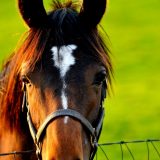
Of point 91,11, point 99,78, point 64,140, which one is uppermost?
point 91,11

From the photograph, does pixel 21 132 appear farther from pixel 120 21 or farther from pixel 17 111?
pixel 120 21

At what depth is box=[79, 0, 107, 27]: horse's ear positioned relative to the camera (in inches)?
239

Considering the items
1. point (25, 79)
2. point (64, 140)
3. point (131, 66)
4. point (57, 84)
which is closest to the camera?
point (64, 140)

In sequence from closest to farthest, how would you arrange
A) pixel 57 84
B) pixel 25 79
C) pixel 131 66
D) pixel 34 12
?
pixel 57 84, pixel 25 79, pixel 34 12, pixel 131 66

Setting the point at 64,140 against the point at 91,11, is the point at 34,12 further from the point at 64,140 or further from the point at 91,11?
the point at 64,140

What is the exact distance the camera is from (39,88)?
5715 mm

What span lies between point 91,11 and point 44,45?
17.2 inches

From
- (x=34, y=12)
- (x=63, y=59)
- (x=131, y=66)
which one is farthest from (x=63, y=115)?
(x=131, y=66)

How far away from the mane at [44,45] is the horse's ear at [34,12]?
4 centimetres

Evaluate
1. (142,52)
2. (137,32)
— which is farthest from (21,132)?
(137,32)

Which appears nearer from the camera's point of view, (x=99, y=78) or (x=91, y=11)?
(x=99, y=78)

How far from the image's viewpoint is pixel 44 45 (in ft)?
19.2

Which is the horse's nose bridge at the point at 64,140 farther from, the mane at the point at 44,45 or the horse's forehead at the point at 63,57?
the mane at the point at 44,45

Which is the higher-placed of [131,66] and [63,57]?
[63,57]
